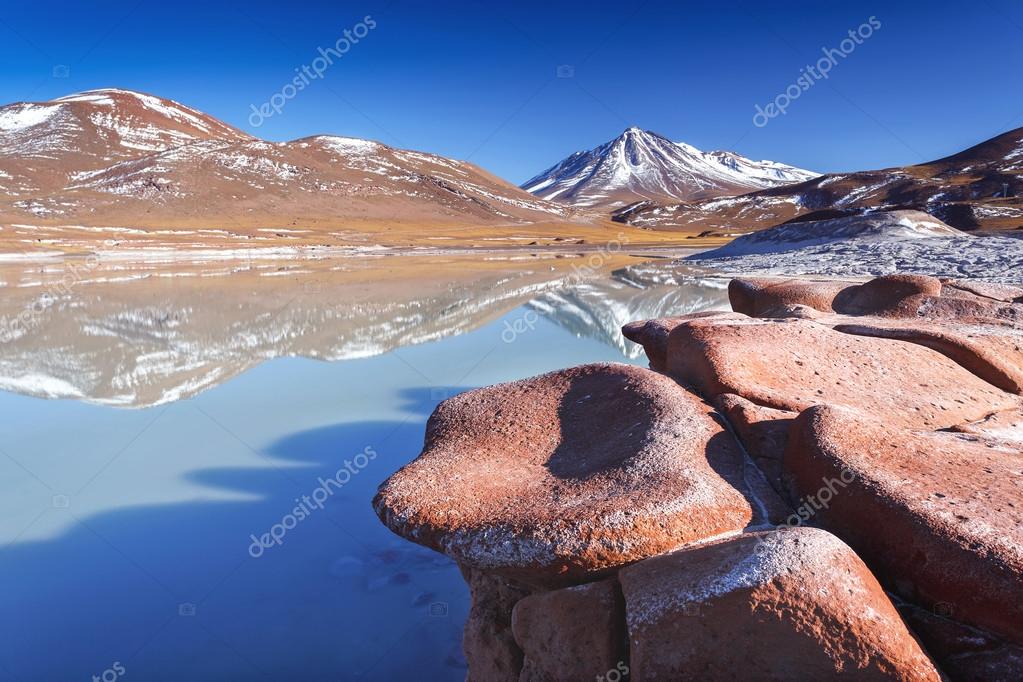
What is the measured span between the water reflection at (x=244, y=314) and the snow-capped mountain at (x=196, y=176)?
47.6 metres

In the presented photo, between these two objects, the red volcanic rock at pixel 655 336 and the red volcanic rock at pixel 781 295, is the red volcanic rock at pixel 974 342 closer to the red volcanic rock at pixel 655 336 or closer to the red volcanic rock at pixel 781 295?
the red volcanic rock at pixel 655 336

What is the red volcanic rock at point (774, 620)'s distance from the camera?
1927mm

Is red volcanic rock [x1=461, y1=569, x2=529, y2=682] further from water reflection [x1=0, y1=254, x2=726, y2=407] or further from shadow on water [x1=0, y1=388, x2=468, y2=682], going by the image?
water reflection [x1=0, y1=254, x2=726, y2=407]

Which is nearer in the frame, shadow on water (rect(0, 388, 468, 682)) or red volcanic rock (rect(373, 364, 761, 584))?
red volcanic rock (rect(373, 364, 761, 584))

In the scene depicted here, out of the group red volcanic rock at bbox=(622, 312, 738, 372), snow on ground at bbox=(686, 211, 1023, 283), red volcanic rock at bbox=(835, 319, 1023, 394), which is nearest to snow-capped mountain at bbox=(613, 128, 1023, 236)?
snow on ground at bbox=(686, 211, 1023, 283)

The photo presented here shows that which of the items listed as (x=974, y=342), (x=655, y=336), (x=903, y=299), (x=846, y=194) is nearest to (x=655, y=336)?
(x=655, y=336)

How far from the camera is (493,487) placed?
116 inches


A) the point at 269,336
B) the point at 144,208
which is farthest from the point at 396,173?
the point at 269,336

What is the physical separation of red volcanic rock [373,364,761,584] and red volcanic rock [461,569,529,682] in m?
0.41

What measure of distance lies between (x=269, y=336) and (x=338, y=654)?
883 centimetres

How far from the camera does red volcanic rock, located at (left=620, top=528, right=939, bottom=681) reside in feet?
6.32
